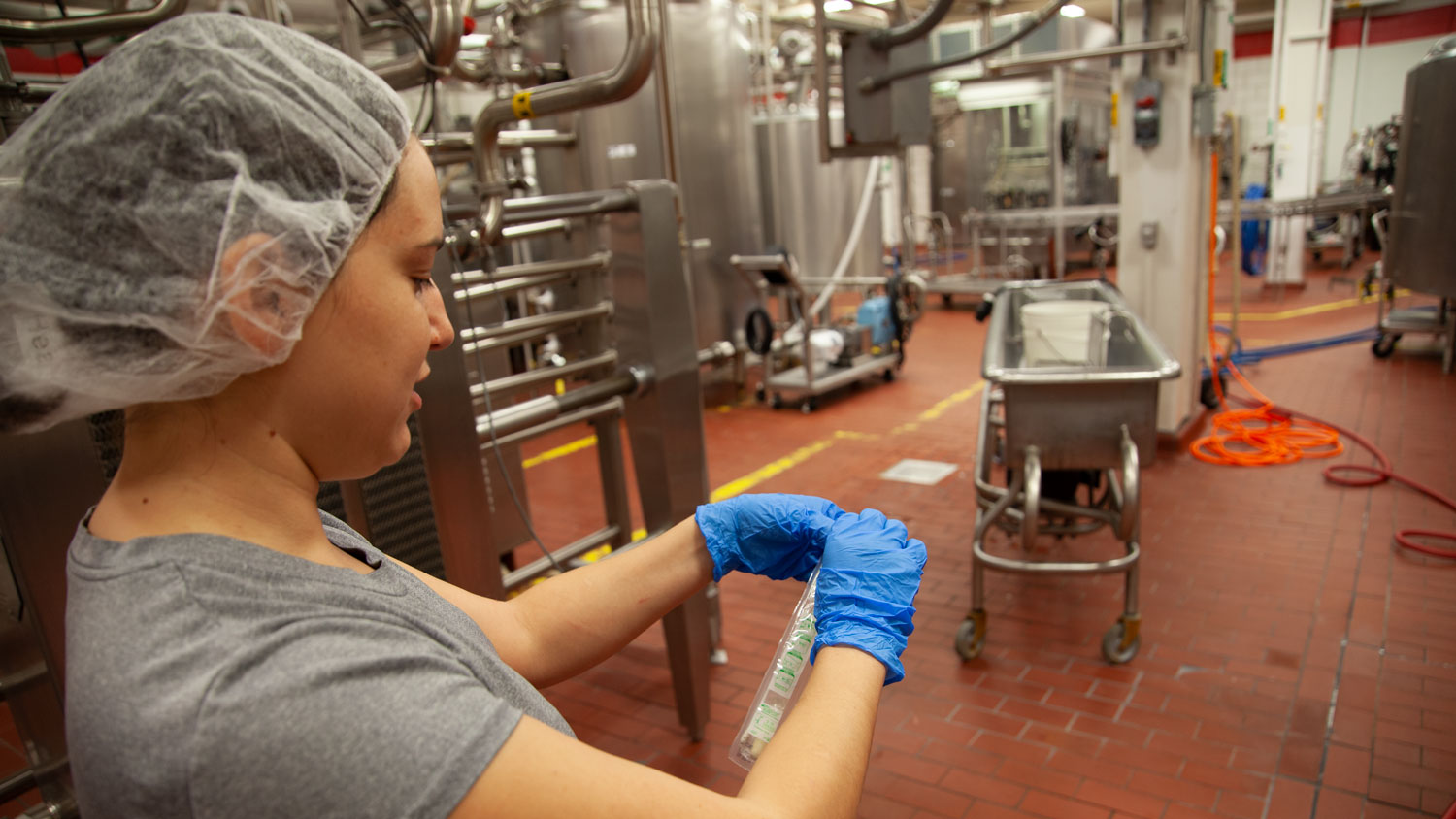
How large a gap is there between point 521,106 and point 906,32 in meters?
1.81

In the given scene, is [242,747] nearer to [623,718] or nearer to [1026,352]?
[623,718]

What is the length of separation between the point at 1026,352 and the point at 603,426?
168cm

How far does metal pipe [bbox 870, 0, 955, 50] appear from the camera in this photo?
125 inches

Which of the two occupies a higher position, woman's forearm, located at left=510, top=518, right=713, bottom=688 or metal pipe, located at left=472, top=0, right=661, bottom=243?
metal pipe, located at left=472, top=0, right=661, bottom=243

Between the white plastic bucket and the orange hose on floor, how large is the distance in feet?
5.57

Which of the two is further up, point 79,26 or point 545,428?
point 79,26

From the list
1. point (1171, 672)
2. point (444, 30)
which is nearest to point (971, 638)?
point (1171, 672)

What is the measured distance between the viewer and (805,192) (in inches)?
273

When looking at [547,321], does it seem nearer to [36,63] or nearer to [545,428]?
[545,428]

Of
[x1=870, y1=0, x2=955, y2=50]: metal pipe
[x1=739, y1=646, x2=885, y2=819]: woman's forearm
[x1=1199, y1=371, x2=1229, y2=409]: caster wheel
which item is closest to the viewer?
[x1=739, y1=646, x2=885, y2=819]: woman's forearm

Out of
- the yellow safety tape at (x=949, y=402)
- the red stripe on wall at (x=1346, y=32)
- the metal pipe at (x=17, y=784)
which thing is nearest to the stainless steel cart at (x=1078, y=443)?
the metal pipe at (x=17, y=784)

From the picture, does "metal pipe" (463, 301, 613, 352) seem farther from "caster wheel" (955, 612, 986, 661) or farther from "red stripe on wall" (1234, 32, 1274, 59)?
"red stripe on wall" (1234, 32, 1274, 59)

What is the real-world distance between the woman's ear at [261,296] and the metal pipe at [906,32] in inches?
113

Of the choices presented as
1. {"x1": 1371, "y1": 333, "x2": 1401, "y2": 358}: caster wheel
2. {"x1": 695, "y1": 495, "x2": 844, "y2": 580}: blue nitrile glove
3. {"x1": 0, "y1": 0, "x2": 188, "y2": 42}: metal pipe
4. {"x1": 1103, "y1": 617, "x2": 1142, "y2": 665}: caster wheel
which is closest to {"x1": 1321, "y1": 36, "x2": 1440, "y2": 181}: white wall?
{"x1": 1371, "y1": 333, "x2": 1401, "y2": 358}: caster wheel
